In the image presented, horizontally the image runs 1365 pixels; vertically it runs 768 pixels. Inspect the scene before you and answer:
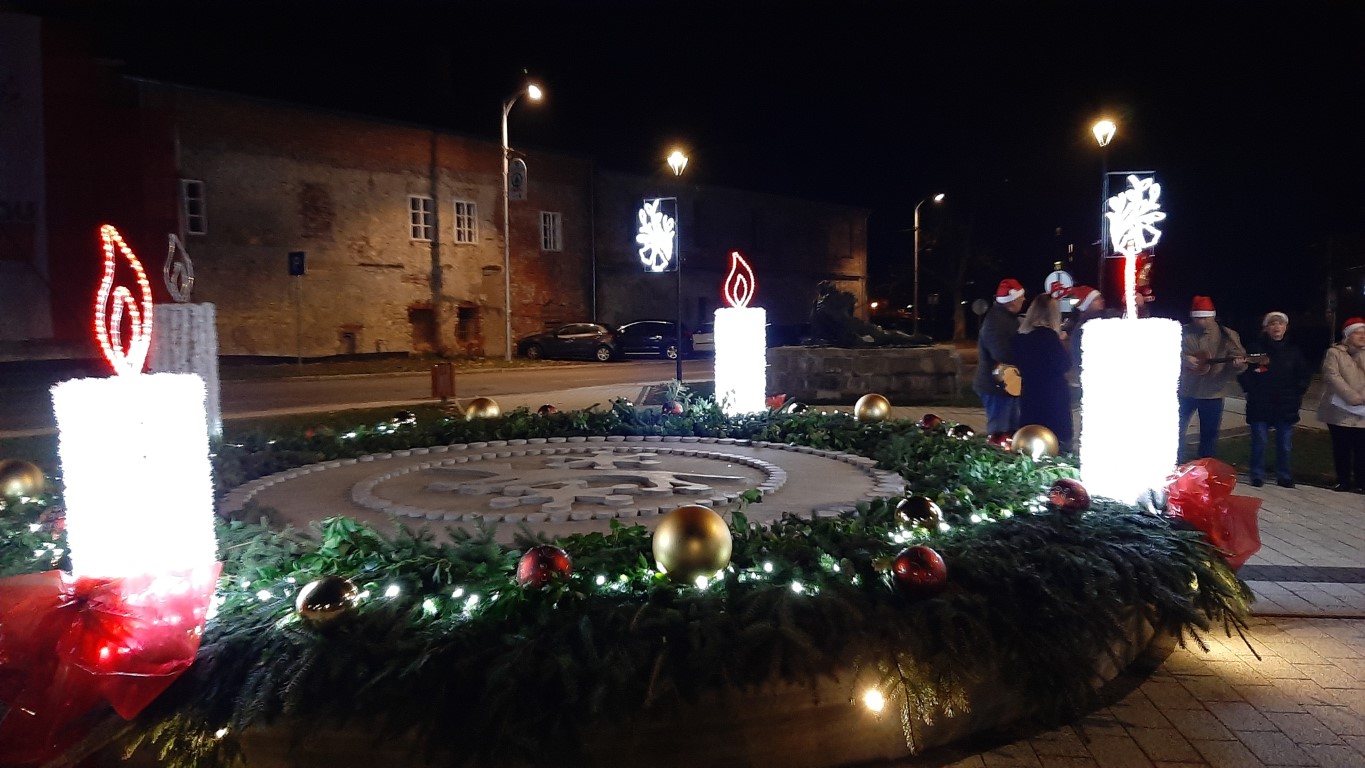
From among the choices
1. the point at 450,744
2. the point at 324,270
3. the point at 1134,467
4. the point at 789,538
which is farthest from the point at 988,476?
the point at 324,270

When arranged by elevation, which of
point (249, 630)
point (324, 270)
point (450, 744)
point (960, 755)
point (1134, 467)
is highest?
point (324, 270)

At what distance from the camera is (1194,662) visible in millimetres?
4785

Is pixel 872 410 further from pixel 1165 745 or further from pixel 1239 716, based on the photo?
pixel 1165 745

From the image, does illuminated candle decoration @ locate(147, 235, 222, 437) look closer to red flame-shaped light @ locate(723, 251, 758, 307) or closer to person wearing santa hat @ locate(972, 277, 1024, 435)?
red flame-shaped light @ locate(723, 251, 758, 307)

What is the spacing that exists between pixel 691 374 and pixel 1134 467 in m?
19.3

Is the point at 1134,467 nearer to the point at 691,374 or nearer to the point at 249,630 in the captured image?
the point at 249,630

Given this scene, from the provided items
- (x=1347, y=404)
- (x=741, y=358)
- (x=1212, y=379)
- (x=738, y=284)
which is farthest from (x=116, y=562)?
(x=1347, y=404)

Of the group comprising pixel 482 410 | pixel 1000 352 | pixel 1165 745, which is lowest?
pixel 1165 745

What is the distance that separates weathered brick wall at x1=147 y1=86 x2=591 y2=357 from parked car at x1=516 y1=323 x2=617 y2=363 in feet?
9.19

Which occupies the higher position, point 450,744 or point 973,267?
point 973,267

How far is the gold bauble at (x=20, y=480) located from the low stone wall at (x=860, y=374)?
1245 cm

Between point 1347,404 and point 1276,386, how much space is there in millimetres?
571

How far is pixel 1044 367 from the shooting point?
8203 mm

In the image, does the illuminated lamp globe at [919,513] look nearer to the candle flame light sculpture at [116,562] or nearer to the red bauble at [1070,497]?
the red bauble at [1070,497]
